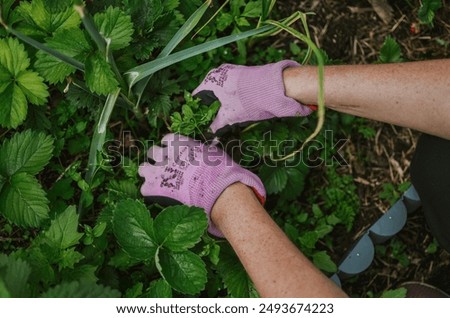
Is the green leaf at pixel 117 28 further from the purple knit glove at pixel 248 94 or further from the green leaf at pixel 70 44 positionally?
the purple knit glove at pixel 248 94

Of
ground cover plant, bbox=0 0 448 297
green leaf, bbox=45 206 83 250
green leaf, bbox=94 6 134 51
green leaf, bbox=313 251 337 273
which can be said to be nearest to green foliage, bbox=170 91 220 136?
ground cover plant, bbox=0 0 448 297

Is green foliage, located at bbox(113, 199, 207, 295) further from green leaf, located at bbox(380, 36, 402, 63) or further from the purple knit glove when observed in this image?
green leaf, located at bbox(380, 36, 402, 63)

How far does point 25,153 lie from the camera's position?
1.30m

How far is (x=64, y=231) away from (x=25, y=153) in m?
0.22

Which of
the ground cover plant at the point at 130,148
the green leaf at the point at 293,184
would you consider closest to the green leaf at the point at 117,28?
the ground cover plant at the point at 130,148

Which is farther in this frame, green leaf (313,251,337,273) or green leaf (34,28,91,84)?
green leaf (313,251,337,273)

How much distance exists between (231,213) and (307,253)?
34 cm

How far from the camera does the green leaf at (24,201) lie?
4.15 feet

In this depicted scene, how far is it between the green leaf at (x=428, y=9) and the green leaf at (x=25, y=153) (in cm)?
115

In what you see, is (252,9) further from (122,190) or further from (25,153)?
(25,153)

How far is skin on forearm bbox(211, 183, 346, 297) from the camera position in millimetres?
1146

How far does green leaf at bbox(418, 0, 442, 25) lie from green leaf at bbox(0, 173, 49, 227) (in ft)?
3.98
